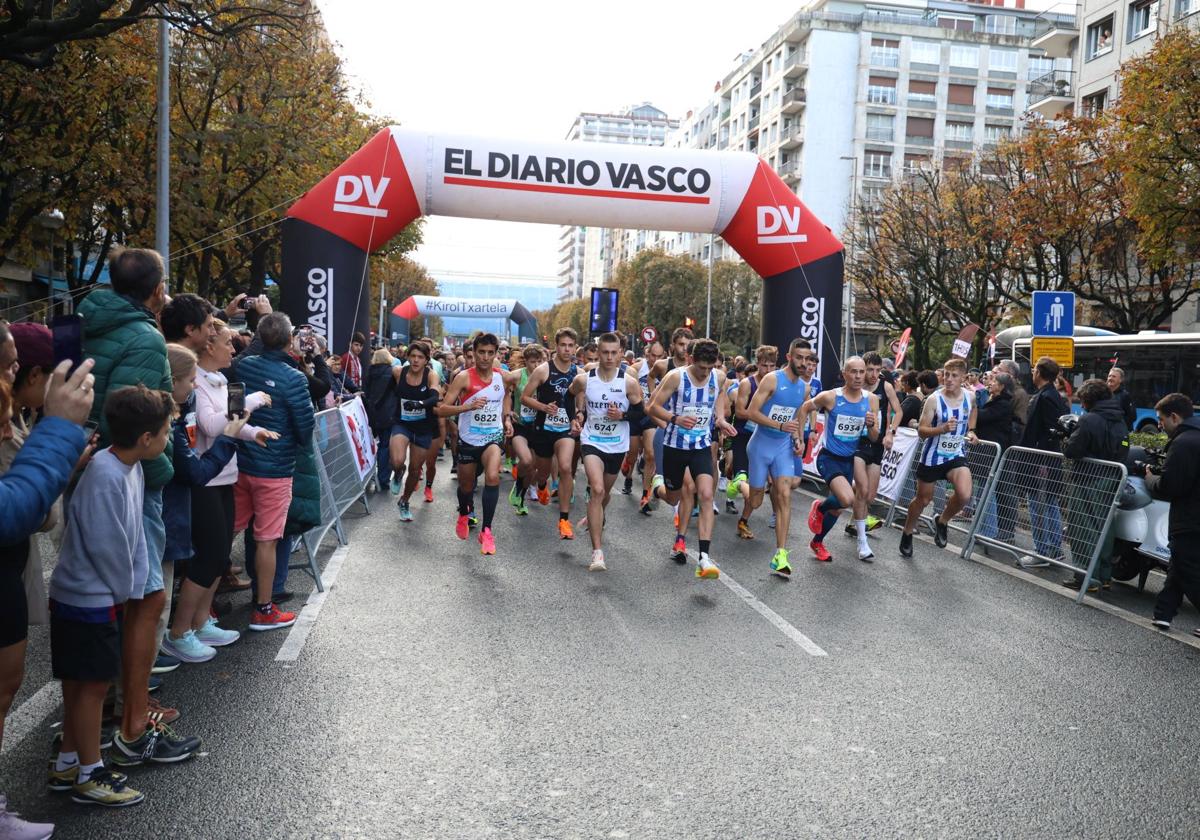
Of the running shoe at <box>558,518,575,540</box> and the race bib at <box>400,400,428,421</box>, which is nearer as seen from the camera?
the running shoe at <box>558,518,575,540</box>

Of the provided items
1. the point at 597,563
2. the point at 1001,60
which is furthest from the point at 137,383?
the point at 1001,60

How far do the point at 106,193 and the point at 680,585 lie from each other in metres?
14.8

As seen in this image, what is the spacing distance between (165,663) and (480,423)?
4.12 metres

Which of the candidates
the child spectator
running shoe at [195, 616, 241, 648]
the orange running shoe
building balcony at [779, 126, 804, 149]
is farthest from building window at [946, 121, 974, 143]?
the child spectator

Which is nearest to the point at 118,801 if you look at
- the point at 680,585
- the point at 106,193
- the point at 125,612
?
the point at 125,612

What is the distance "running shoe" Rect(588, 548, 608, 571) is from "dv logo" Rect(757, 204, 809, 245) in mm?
7400

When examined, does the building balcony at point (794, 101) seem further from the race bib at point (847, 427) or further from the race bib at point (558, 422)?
the race bib at point (847, 427)

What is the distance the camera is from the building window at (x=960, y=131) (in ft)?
234

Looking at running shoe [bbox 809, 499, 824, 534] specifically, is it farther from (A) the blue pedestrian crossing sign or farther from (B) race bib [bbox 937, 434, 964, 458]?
(A) the blue pedestrian crossing sign

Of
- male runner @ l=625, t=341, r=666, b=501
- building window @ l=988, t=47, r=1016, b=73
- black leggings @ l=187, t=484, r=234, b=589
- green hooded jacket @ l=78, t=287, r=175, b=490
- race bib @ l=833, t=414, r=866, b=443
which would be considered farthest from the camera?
building window @ l=988, t=47, r=1016, b=73

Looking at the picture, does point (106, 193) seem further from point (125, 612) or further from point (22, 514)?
point (22, 514)

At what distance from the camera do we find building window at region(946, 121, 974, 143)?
234 ft

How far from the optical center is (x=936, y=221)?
120 ft

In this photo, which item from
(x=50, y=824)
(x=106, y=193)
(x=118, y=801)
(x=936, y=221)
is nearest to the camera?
(x=50, y=824)
